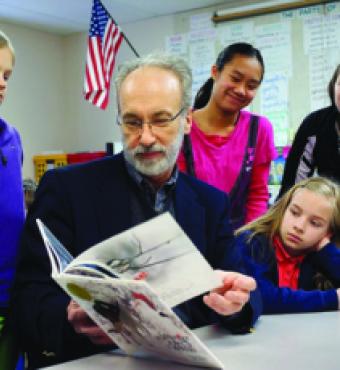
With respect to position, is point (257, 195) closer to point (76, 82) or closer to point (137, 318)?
point (137, 318)

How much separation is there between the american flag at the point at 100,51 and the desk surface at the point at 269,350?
10.6ft

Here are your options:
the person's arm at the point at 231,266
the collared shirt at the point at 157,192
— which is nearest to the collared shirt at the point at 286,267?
the person's arm at the point at 231,266

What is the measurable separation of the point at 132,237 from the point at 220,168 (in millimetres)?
1216

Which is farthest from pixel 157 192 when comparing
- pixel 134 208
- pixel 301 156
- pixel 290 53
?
pixel 290 53

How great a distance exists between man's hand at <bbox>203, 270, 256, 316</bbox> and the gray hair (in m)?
0.44

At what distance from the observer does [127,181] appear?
1323 mm

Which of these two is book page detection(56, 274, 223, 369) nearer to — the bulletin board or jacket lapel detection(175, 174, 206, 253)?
jacket lapel detection(175, 174, 206, 253)

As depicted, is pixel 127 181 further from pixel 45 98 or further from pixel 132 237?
pixel 45 98

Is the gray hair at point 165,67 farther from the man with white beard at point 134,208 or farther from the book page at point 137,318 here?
the book page at point 137,318

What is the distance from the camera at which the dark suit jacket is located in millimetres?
1120

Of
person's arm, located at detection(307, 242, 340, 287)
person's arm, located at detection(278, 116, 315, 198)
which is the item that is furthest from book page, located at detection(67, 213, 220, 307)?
person's arm, located at detection(278, 116, 315, 198)

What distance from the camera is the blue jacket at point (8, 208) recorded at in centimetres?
134

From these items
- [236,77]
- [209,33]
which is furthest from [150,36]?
[236,77]

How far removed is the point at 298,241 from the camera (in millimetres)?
1762
